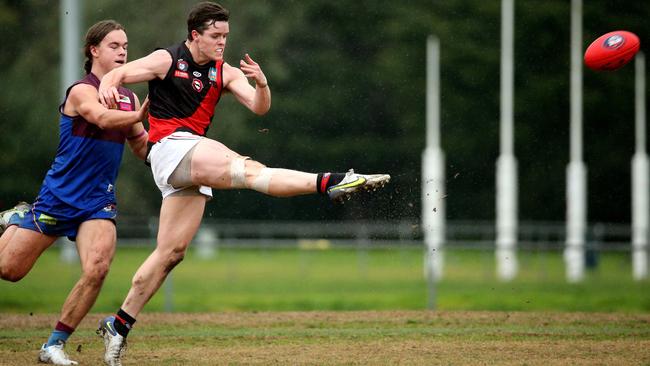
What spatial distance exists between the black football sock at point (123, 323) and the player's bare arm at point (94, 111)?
1438mm

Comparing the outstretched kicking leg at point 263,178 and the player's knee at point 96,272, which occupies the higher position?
the outstretched kicking leg at point 263,178

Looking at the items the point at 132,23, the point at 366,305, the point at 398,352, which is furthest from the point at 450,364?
the point at 132,23

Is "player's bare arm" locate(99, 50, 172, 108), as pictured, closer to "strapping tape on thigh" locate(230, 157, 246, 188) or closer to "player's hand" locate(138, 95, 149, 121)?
"player's hand" locate(138, 95, 149, 121)

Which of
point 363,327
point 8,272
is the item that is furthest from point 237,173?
point 363,327

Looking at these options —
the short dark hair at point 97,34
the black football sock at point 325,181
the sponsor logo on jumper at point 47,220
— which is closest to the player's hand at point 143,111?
the short dark hair at point 97,34

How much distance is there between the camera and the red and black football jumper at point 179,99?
798cm

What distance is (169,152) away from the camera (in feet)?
25.6

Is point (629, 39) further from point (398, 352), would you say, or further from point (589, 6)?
point (589, 6)

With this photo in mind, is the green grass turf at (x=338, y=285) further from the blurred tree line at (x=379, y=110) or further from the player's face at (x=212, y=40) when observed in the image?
the player's face at (x=212, y=40)

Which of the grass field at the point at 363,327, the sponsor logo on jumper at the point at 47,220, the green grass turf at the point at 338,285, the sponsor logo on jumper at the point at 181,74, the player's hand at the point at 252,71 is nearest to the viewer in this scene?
the player's hand at the point at 252,71

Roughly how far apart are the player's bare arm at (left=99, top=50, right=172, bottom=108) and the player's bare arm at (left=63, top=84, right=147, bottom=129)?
80mm

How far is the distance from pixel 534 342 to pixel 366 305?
8.85 meters

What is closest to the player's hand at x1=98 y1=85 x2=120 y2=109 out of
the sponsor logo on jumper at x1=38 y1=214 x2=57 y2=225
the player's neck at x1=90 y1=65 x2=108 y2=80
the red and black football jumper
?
the red and black football jumper

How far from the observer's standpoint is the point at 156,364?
8.29 m
